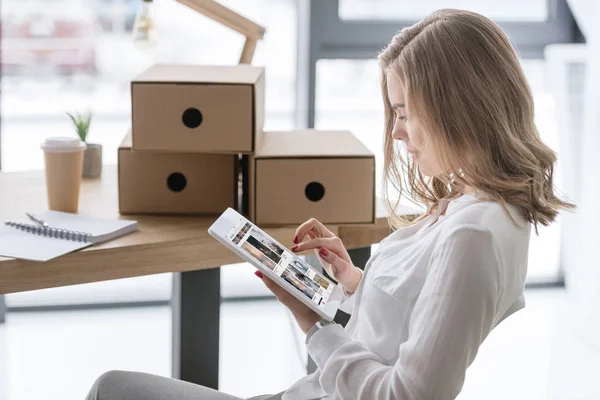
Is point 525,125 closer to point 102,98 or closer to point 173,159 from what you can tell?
point 173,159

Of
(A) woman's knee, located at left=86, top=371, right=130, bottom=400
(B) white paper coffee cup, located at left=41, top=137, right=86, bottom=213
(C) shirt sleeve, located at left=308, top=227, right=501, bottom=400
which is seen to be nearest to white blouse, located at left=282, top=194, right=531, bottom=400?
(C) shirt sleeve, located at left=308, top=227, right=501, bottom=400

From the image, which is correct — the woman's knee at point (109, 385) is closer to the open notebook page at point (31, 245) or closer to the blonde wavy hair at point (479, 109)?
the open notebook page at point (31, 245)

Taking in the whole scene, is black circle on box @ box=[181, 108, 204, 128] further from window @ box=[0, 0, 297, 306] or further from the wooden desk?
window @ box=[0, 0, 297, 306]

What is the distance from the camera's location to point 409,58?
1.20m

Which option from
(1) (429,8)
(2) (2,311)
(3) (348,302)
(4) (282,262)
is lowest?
(2) (2,311)

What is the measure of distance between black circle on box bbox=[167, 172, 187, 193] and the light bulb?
0.41 meters

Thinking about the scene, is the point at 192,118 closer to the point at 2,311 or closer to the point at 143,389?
the point at 143,389

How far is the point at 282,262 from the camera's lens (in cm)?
139

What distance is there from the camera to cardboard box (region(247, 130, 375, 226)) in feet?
5.83

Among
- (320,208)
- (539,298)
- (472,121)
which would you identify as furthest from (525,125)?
(539,298)

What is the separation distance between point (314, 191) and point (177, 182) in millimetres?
298

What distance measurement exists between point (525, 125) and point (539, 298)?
8.27ft

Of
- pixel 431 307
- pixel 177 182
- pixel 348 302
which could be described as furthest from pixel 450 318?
pixel 177 182

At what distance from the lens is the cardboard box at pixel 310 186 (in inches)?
70.0
